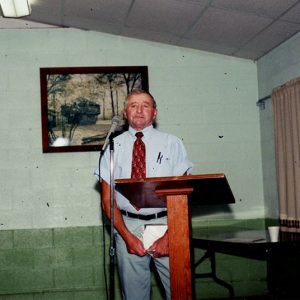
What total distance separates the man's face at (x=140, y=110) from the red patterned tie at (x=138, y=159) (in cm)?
13

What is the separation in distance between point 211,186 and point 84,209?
9.24 feet

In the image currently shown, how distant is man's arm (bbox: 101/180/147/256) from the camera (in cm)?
225

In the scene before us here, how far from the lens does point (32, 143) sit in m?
4.43

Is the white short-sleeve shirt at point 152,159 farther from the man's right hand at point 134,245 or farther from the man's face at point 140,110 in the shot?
the man's right hand at point 134,245

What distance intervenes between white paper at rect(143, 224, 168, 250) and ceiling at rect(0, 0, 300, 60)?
6.93ft

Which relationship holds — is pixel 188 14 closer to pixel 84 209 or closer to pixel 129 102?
pixel 129 102

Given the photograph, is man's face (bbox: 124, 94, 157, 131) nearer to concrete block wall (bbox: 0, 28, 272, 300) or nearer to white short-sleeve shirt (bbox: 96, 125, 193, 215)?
white short-sleeve shirt (bbox: 96, 125, 193, 215)

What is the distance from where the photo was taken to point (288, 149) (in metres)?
3.89

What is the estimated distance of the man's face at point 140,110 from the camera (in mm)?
2562

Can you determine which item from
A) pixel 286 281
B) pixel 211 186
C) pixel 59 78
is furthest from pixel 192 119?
pixel 211 186

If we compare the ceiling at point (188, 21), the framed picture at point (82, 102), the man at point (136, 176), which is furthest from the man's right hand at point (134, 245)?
the framed picture at point (82, 102)

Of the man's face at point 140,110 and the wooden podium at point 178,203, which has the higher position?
the man's face at point 140,110

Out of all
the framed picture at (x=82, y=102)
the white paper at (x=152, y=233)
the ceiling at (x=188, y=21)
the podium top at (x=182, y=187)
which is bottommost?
the white paper at (x=152, y=233)

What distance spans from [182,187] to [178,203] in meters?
0.07
